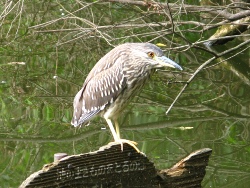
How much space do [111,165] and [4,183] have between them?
2390mm

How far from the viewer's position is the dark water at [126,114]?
21.1ft

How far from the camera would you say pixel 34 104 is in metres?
7.95

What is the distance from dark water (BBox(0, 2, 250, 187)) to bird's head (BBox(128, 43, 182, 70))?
579mm

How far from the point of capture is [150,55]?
4.50m

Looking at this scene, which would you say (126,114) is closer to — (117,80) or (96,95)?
(96,95)

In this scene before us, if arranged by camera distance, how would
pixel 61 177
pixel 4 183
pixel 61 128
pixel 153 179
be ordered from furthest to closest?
pixel 61 128 < pixel 4 183 < pixel 153 179 < pixel 61 177

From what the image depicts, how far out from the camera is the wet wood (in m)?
3.28

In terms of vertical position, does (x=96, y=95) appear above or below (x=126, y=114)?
above

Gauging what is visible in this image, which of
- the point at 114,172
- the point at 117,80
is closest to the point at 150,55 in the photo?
the point at 117,80

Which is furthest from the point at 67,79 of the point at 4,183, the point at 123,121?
the point at 4,183

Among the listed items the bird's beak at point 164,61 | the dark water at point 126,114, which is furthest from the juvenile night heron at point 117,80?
the dark water at point 126,114

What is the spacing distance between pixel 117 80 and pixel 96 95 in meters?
0.29

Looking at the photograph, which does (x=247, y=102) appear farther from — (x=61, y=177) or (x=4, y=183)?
(x=61, y=177)

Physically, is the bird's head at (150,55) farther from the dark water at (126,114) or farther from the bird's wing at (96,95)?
the dark water at (126,114)
